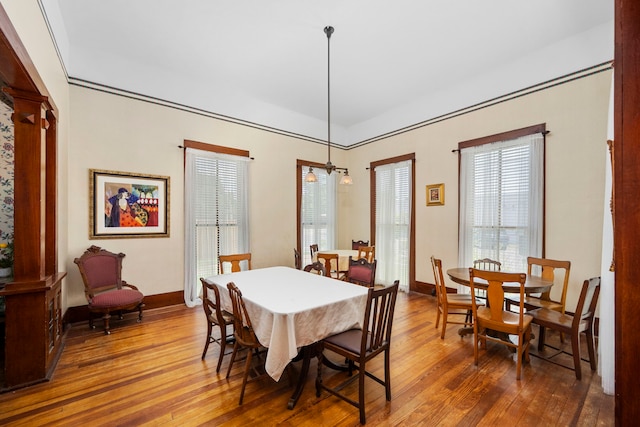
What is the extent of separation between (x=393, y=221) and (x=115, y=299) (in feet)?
14.8

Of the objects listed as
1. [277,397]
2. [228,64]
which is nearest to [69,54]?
[228,64]

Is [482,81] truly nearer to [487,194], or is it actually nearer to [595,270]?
[487,194]

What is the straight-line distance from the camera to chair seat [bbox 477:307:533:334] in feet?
8.31

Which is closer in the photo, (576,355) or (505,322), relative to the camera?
(576,355)

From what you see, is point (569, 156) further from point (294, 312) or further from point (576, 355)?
point (294, 312)

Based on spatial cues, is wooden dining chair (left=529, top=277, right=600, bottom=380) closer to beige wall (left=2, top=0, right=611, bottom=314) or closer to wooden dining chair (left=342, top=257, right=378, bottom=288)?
beige wall (left=2, top=0, right=611, bottom=314)

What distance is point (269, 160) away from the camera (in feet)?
17.5

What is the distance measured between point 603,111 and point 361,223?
4.06 metres

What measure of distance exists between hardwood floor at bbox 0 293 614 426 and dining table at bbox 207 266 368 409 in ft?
1.17

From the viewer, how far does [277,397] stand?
86.5 inches

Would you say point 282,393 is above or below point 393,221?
below

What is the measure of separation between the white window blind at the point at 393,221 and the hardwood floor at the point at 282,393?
242cm

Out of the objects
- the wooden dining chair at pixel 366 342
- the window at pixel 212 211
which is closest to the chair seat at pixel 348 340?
the wooden dining chair at pixel 366 342

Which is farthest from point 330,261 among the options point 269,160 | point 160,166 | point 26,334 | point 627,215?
point 627,215
